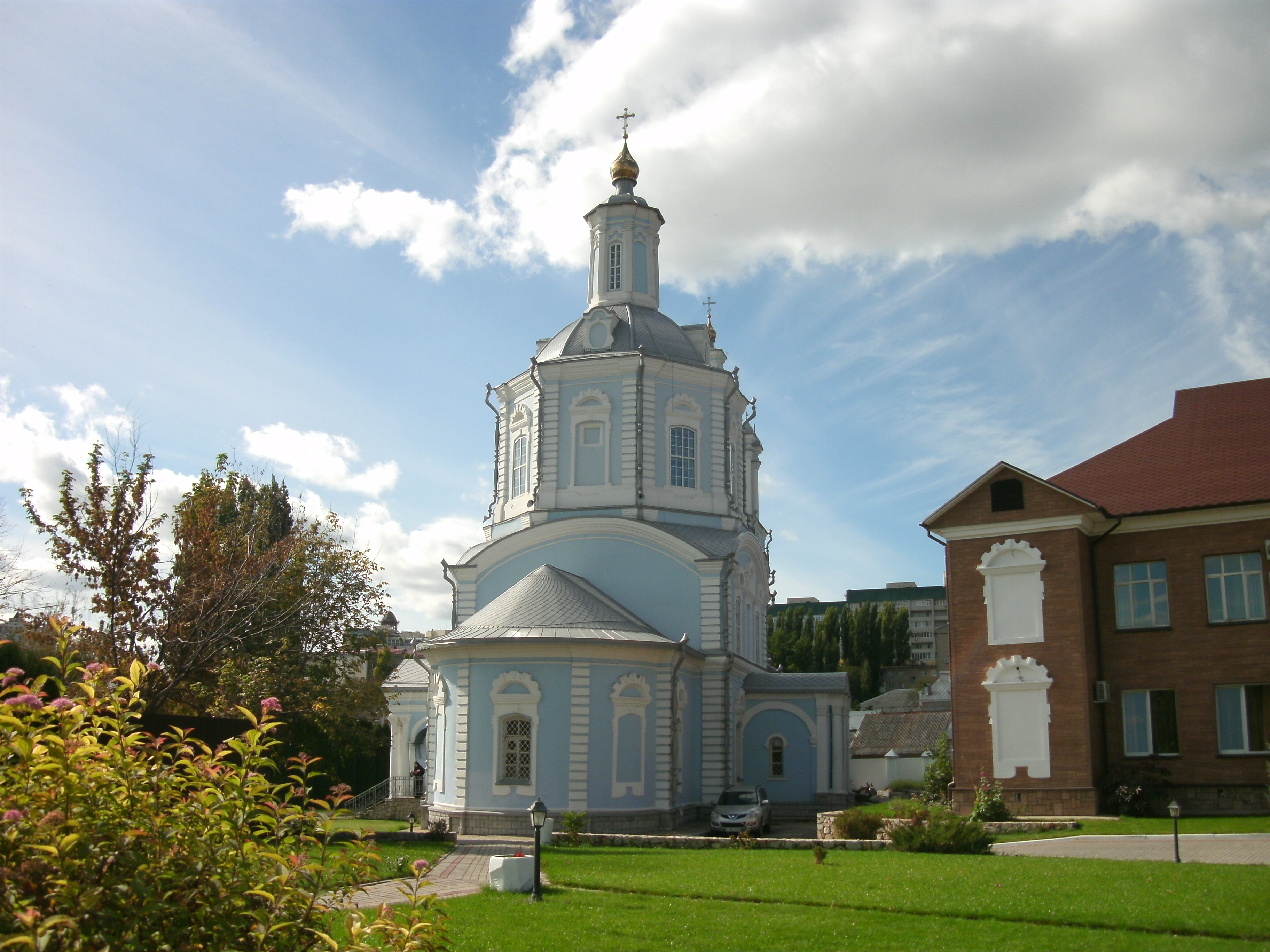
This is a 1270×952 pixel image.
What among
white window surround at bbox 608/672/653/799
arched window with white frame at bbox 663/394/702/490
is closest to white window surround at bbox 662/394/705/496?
arched window with white frame at bbox 663/394/702/490

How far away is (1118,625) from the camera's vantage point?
2147cm

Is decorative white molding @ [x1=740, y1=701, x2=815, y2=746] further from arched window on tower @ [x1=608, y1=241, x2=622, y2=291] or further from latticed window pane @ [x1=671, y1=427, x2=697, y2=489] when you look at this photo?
arched window on tower @ [x1=608, y1=241, x2=622, y2=291]

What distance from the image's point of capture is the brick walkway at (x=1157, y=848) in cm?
1448

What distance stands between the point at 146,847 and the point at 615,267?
28802mm

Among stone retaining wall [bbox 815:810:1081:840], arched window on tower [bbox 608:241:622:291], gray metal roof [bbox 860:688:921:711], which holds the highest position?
arched window on tower [bbox 608:241:622:291]

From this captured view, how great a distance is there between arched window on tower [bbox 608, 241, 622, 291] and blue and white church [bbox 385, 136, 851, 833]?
55mm

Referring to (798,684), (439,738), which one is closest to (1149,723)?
(798,684)

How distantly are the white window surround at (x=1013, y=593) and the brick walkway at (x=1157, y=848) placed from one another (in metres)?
4.68

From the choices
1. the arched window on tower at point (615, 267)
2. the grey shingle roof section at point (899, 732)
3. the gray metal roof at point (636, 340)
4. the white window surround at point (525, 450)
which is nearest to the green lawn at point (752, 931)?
the white window surround at point (525, 450)

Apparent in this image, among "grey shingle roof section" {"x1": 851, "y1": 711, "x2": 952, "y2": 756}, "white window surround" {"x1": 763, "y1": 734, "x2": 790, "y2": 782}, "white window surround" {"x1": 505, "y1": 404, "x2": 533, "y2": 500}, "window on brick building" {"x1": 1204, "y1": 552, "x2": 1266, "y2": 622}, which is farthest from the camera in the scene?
"grey shingle roof section" {"x1": 851, "y1": 711, "x2": 952, "y2": 756}

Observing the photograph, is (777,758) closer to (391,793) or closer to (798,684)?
(798,684)

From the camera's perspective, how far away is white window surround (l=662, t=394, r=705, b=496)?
2914 cm

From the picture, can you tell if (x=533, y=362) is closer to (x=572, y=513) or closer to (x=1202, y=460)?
(x=572, y=513)

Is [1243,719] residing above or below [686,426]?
below
